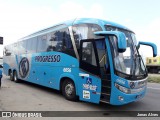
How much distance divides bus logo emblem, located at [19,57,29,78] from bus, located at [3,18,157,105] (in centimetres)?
309

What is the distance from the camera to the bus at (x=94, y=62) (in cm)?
679

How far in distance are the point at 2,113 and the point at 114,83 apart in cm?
374

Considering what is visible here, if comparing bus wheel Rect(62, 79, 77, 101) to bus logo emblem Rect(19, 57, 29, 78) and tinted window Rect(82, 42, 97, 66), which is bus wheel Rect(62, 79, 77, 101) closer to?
tinted window Rect(82, 42, 97, 66)

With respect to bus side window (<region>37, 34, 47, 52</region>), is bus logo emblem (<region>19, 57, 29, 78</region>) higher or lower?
lower

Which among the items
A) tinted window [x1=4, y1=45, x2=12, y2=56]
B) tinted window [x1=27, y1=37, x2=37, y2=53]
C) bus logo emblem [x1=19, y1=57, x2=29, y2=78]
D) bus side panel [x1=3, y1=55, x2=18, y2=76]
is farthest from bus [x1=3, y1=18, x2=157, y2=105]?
tinted window [x1=4, y1=45, x2=12, y2=56]

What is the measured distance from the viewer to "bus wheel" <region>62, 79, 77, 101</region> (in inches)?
333

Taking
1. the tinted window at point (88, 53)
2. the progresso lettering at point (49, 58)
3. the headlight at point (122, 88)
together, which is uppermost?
the tinted window at point (88, 53)

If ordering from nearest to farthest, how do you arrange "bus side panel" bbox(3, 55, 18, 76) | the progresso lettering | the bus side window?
the progresso lettering, the bus side window, "bus side panel" bbox(3, 55, 18, 76)

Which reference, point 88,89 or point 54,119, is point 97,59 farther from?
point 54,119

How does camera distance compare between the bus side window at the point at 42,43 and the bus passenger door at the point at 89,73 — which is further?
the bus side window at the point at 42,43

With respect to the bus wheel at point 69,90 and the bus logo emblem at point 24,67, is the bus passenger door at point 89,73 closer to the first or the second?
the bus wheel at point 69,90

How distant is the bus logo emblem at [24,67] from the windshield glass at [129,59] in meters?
7.49

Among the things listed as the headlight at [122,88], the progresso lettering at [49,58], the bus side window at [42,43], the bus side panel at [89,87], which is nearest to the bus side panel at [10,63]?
the progresso lettering at [49,58]

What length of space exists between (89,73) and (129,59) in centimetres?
150
